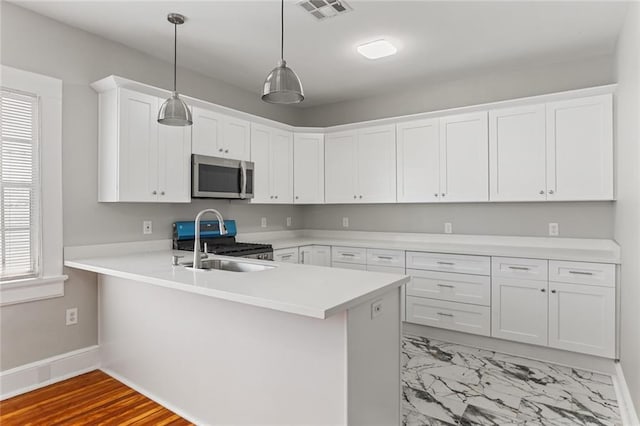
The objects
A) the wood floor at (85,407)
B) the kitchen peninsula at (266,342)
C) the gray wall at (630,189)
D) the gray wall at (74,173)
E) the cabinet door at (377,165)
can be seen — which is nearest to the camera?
the kitchen peninsula at (266,342)

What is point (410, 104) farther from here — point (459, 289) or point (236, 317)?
point (236, 317)

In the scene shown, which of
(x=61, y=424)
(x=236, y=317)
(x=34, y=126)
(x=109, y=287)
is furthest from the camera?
(x=109, y=287)

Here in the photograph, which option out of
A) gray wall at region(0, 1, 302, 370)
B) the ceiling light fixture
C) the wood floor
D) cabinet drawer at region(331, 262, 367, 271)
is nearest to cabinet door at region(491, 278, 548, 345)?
cabinet drawer at region(331, 262, 367, 271)

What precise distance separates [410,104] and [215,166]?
2.41 metres

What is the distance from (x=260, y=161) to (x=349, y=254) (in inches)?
56.8

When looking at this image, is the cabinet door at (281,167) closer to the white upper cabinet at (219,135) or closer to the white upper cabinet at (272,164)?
the white upper cabinet at (272,164)

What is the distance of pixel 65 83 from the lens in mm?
2910

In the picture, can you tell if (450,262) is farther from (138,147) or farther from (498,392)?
(138,147)

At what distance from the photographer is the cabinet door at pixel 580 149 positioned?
3.18m

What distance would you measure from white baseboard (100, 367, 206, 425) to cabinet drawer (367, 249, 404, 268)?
235 centimetres

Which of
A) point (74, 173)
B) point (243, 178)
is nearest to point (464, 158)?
point (243, 178)

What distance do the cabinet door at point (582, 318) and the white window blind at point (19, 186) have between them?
404 cm

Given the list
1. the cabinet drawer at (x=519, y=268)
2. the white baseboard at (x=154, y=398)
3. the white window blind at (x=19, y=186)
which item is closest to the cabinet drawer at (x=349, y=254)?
the cabinet drawer at (x=519, y=268)

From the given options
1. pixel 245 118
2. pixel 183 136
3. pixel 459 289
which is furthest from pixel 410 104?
pixel 183 136
